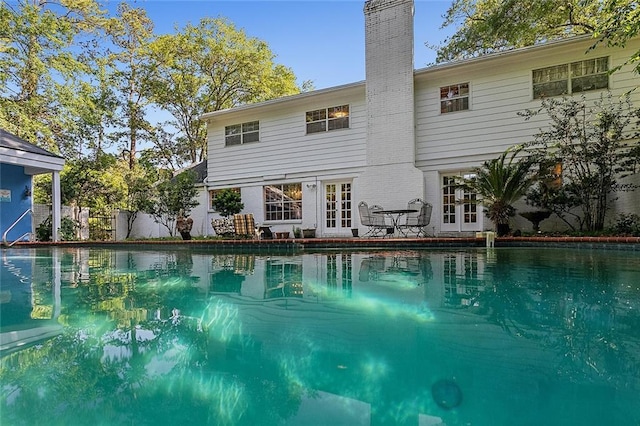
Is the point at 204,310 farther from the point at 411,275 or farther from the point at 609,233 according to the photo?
the point at 609,233

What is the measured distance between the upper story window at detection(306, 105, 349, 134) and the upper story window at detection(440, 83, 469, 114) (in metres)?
2.90

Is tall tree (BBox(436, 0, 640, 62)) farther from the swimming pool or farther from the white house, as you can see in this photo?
the swimming pool

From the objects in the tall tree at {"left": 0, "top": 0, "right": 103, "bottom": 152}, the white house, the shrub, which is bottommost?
the shrub

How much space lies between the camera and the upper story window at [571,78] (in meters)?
8.71

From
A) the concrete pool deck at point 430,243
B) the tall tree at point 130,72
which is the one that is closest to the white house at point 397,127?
the concrete pool deck at point 430,243

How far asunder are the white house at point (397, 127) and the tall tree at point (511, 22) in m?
1.92

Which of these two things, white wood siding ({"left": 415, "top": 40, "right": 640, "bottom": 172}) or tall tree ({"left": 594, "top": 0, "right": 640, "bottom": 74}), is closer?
tall tree ({"left": 594, "top": 0, "right": 640, "bottom": 74})

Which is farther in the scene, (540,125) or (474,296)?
(540,125)

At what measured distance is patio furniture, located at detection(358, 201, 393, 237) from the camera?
32.6 ft

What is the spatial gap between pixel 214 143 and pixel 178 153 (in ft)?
27.1

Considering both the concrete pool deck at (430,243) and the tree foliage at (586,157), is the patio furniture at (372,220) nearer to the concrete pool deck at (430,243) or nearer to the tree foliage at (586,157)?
the concrete pool deck at (430,243)

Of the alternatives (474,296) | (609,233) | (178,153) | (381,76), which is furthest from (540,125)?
(178,153)

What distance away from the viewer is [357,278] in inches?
153

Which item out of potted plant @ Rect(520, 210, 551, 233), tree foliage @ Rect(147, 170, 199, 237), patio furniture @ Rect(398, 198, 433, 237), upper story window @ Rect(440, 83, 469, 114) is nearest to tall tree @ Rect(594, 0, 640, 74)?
potted plant @ Rect(520, 210, 551, 233)
